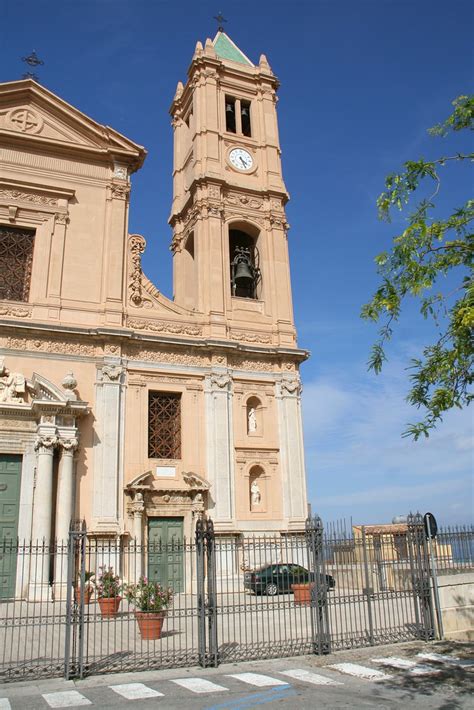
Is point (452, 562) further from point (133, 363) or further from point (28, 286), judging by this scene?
point (28, 286)

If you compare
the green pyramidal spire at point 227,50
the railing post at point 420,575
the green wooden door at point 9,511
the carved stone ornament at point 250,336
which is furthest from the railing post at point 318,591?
the green pyramidal spire at point 227,50

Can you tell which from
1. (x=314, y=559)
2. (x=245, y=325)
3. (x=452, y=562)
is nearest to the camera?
(x=314, y=559)

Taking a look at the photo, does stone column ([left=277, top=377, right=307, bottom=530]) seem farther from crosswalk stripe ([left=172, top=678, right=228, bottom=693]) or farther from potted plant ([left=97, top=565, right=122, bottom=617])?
crosswalk stripe ([left=172, top=678, right=228, bottom=693])

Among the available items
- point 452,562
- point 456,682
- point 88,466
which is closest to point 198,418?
point 88,466

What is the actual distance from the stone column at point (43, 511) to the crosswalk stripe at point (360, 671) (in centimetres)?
1001

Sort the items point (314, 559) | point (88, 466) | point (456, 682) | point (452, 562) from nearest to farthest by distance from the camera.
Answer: point (456, 682) → point (314, 559) → point (452, 562) → point (88, 466)

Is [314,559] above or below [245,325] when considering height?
below

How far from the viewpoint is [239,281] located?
26.4 metres

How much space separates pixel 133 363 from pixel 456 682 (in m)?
15.4

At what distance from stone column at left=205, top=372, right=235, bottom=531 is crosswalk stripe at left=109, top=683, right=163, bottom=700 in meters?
12.1

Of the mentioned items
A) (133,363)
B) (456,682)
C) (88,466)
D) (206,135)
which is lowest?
(456,682)

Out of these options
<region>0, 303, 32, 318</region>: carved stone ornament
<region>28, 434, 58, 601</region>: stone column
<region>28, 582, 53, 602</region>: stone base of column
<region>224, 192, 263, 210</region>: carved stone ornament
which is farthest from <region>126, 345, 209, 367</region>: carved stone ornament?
<region>28, 582, 53, 602</region>: stone base of column

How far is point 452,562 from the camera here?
13750 mm

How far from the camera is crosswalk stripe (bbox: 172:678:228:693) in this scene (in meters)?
8.97
